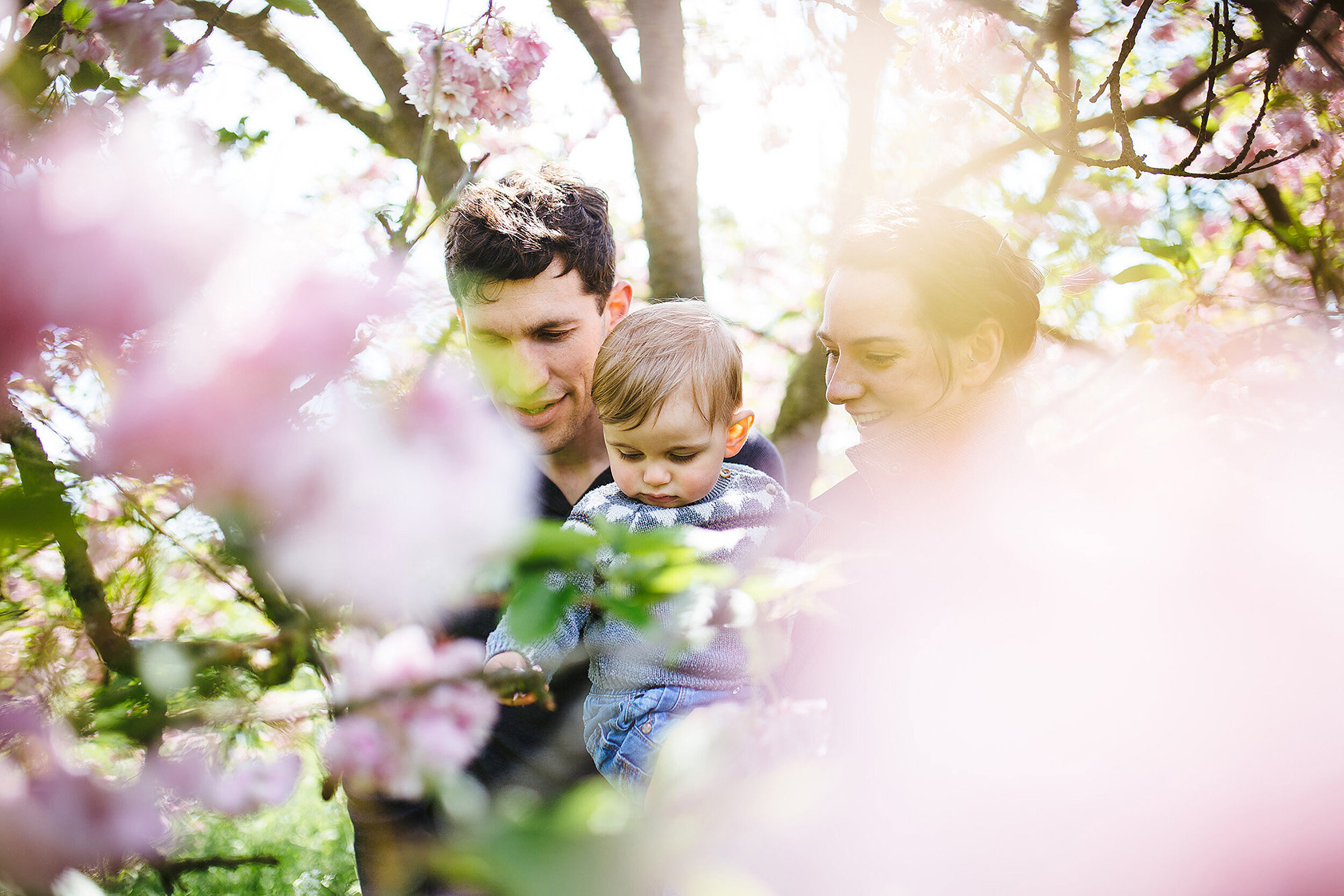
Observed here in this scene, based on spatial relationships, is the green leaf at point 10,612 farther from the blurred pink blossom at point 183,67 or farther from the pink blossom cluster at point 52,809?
the blurred pink blossom at point 183,67

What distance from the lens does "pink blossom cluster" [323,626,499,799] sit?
0.72 metres

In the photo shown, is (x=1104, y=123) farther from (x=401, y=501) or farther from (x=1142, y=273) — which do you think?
(x=401, y=501)

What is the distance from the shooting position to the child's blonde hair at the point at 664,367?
1.52 meters

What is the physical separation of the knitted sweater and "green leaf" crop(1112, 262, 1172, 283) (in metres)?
0.94

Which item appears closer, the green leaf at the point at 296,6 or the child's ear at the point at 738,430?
the green leaf at the point at 296,6

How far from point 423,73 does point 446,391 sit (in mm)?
1769

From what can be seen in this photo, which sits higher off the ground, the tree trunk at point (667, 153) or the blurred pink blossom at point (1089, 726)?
the tree trunk at point (667, 153)

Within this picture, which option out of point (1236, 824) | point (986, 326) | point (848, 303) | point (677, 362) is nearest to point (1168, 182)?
point (986, 326)

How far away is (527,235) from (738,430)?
752 millimetres

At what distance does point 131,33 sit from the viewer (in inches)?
39.3

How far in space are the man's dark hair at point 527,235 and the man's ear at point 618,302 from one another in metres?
0.05

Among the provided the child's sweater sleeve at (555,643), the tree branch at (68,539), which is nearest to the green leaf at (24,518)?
the tree branch at (68,539)

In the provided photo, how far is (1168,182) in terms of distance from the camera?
3320 millimetres

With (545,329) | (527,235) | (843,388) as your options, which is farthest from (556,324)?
(843,388)
